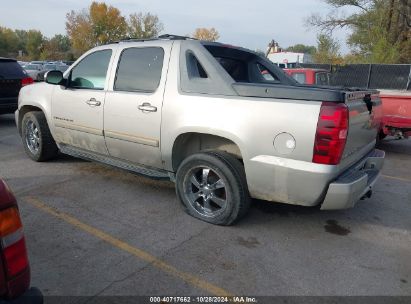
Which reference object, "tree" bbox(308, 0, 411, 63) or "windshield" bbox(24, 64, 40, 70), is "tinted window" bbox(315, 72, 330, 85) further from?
"windshield" bbox(24, 64, 40, 70)

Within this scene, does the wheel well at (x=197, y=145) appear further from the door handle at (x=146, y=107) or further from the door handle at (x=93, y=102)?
the door handle at (x=93, y=102)

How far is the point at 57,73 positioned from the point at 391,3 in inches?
880

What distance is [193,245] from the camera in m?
3.30

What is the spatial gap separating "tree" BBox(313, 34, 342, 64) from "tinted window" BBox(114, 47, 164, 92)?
1901 cm

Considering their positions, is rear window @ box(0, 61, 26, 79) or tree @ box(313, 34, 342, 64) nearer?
rear window @ box(0, 61, 26, 79)

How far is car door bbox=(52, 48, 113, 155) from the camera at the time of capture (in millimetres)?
4430

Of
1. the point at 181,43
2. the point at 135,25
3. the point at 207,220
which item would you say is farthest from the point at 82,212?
the point at 135,25

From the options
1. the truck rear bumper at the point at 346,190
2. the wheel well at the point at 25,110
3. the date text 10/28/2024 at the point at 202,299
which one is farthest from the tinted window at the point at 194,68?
the wheel well at the point at 25,110

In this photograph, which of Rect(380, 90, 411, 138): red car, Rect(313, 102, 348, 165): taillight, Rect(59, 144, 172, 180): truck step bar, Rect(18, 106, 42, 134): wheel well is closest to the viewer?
Rect(313, 102, 348, 165): taillight

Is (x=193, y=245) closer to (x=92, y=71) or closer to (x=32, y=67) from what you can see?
(x=92, y=71)

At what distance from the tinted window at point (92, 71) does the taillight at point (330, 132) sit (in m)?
2.71

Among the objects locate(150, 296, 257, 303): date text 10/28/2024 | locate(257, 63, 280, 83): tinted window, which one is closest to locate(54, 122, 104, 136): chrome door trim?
locate(257, 63, 280, 83): tinted window

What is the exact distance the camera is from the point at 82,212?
391 cm

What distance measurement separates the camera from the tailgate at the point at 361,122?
3.16m
